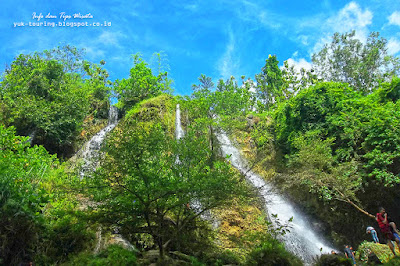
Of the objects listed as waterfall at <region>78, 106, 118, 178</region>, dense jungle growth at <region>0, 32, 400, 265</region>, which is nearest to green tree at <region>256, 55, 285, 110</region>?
dense jungle growth at <region>0, 32, 400, 265</region>

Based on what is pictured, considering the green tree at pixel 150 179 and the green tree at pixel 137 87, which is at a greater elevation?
the green tree at pixel 137 87

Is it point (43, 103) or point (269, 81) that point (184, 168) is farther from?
point (269, 81)

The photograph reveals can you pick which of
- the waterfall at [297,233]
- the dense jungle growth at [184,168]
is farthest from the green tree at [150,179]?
the waterfall at [297,233]

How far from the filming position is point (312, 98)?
65.4 feet

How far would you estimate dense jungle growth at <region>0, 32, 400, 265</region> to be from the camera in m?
7.21

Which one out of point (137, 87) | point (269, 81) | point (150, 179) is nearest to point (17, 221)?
point (150, 179)

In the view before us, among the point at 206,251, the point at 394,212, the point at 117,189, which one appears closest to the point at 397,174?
the point at 394,212

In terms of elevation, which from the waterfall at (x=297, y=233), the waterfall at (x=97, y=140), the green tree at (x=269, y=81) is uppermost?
the green tree at (x=269, y=81)

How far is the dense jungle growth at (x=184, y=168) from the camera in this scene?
7.21 metres

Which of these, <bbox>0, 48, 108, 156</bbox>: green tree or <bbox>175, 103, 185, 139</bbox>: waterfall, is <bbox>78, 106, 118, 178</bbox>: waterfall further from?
<bbox>175, 103, 185, 139</bbox>: waterfall

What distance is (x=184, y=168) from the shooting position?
7621 mm

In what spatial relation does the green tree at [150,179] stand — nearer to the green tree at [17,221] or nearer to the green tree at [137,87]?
the green tree at [17,221]

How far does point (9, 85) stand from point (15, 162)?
1552 cm


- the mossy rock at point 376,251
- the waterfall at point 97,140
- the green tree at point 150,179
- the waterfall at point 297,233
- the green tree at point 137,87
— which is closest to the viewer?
the green tree at point 150,179
